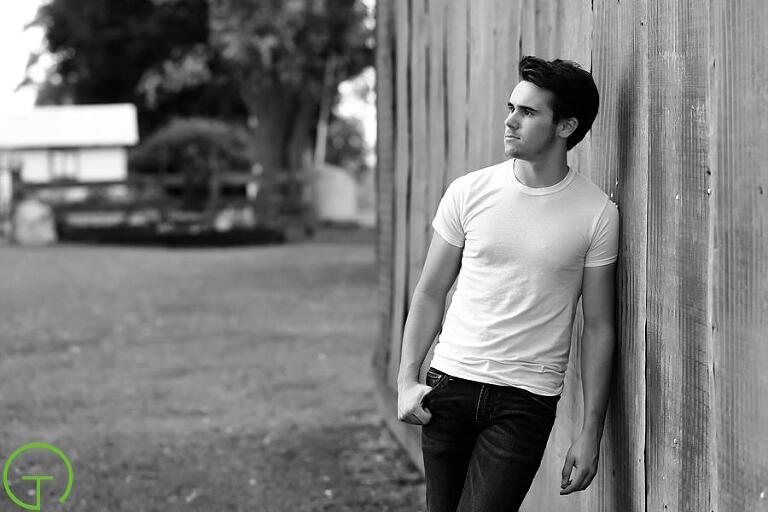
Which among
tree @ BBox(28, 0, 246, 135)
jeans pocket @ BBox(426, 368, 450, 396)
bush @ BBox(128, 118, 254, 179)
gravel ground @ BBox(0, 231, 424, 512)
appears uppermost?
tree @ BBox(28, 0, 246, 135)

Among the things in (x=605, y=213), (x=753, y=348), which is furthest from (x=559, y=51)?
(x=753, y=348)

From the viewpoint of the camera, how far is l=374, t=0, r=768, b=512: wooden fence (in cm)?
221

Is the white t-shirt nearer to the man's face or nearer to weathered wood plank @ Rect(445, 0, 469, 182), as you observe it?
the man's face

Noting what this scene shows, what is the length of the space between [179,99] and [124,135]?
213 centimetres

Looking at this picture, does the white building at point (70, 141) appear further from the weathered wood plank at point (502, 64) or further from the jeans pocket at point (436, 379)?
the jeans pocket at point (436, 379)

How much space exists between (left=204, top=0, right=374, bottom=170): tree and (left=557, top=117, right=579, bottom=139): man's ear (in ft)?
64.2

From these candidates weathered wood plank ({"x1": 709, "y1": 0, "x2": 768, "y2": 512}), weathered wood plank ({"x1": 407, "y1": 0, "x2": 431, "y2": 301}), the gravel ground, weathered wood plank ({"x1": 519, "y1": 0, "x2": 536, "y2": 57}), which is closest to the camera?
weathered wood plank ({"x1": 709, "y1": 0, "x2": 768, "y2": 512})

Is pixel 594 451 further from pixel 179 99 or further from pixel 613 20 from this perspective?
pixel 179 99

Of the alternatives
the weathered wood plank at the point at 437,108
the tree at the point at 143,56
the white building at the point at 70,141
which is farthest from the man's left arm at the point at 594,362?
the white building at the point at 70,141

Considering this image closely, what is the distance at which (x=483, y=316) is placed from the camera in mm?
2887

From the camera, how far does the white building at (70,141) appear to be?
35.6 metres

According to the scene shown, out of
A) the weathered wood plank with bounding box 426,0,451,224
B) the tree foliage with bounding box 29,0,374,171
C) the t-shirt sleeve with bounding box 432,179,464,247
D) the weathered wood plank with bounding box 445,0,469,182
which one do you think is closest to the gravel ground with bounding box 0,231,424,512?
the weathered wood plank with bounding box 426,0,451,224

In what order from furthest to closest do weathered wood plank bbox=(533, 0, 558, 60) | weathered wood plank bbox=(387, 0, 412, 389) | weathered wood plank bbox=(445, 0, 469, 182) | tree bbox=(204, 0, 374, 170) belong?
tree bbox=(204, 0, 374, 170) → weathered wood plank bbox=(387, 0, 412, 389) → weathered wood plank bbox=(445, 0, 469, 182) → weathered wood plank bbox=(533, 0, 558, 60)

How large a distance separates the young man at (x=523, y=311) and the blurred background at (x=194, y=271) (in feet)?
7.47
